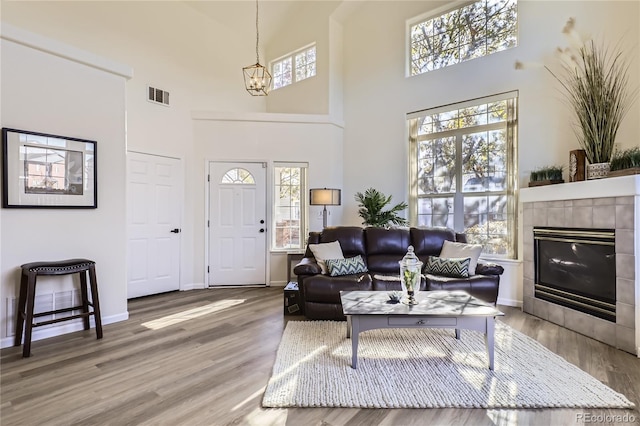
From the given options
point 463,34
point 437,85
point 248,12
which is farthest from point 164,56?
point 463,34

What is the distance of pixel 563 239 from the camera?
3.45 metres

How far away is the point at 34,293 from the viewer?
2.73m

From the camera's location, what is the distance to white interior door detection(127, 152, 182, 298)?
4539 mm

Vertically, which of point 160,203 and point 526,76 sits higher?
point 526,76

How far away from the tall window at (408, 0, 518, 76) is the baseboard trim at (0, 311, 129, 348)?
16.8ft

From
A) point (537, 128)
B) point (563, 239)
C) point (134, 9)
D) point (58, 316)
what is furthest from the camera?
point (134, 9)

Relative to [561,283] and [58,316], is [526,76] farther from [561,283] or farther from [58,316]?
[58,316]

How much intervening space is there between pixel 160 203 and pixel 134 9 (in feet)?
8.89

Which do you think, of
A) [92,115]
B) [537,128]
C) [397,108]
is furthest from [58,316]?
[537,128]

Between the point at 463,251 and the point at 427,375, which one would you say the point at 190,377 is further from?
the point at 463,251

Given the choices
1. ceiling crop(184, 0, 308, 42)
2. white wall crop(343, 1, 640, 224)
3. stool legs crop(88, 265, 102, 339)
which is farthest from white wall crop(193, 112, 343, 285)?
stool legs crop(88, 265, 102, 339)

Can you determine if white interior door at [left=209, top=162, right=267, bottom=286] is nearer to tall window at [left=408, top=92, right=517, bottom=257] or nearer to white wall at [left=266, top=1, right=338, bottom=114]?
white wall at [left=266, top=1, right=338, bottom=114]

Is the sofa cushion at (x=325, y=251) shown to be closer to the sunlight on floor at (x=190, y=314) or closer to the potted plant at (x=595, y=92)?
the sunlight on floor at (x=190, y=314)

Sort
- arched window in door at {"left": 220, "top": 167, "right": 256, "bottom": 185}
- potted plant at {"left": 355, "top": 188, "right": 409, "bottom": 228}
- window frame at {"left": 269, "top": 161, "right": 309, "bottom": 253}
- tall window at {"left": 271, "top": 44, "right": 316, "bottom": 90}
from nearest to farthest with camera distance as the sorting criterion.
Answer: potted plant at {"left": 355, "top": 188, "right": 409, "bottom": 228} < arched window in door at {"left": 220, "top": 167, "right": 256, "bottom": 185} < window frame at {"left": 269, "top": 161, "right": 309, "bottom": 253} < tall window at {"left": 271, "top": 44, "right": 316, "bottom": 90}
